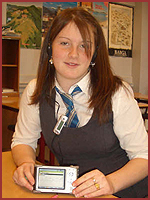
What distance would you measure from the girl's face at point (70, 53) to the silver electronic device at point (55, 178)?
1.64 ft

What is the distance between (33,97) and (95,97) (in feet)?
1.13

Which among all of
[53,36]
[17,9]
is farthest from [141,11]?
[53,36]

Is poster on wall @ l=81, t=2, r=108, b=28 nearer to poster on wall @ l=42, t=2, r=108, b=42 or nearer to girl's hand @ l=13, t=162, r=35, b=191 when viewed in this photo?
poster on wall @ l=42, t=2, r=108, b=42

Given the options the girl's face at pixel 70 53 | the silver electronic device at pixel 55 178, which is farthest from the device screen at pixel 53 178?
the girl's face at pixel 70 53

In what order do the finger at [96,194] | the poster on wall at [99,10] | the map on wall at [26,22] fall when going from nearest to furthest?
1. the finger at [96,194]
2. the map on wall at [26,22]
3. the poster on wall at [99,10]

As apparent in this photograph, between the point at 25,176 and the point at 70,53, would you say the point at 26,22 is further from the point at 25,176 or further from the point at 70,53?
the point at 25,176

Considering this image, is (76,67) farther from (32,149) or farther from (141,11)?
(141,11)

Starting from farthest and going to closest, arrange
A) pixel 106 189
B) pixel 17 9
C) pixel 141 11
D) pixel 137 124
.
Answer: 1. pixel 141 11
2. pixel 17 9
3. pixel 137 124
4. pixel 106 189

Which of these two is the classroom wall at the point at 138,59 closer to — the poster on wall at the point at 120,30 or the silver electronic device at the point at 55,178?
the poster on wall at the point at 120,30

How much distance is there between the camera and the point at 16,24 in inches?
196

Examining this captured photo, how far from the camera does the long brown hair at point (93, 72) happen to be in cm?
130

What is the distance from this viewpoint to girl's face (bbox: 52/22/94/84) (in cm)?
131

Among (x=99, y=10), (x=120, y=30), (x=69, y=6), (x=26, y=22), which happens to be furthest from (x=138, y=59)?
(x=26, y=22)

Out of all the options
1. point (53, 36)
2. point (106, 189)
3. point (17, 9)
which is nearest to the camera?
point (106, 189)
